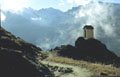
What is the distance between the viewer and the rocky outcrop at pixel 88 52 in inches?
2298

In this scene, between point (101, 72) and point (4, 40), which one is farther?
point (4, 40)

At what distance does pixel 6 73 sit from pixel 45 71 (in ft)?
14.2

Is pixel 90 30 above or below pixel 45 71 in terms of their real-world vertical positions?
above

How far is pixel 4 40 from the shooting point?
35.1 meters

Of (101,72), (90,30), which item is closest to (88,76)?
(101,72)

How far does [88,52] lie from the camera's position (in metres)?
63.2

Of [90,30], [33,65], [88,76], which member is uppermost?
[90,30]

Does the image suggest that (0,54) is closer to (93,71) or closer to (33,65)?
(33,65)

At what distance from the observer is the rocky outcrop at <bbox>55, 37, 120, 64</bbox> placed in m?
58.4

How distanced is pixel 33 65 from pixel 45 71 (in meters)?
2.26

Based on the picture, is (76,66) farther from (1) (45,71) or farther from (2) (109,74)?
(1) (45,71)

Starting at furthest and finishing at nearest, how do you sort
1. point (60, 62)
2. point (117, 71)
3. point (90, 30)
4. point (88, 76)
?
point (90, 30) < point (60, 62) < point (117, 71) < point (88, 76)

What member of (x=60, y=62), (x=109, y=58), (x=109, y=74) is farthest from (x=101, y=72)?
(x=109, y=58)

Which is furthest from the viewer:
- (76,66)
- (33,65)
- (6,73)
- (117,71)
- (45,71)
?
(76,66)
